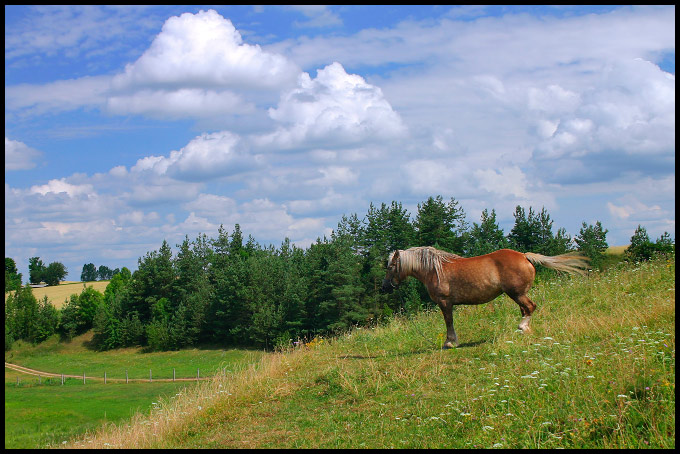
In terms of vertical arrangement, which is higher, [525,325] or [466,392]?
[525,325]

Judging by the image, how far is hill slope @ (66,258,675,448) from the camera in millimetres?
5914

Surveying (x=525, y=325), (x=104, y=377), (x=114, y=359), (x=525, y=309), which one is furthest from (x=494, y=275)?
(x=114, y=359)

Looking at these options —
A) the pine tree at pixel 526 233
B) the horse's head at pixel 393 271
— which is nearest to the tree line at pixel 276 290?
the pine tree at pixel 526 233

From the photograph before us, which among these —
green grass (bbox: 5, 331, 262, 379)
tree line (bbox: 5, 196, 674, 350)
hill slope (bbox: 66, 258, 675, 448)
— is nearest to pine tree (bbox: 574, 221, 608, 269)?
tree line (bbox: 5, 196, 674, 350)

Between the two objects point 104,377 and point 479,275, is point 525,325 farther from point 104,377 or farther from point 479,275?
point 104,377

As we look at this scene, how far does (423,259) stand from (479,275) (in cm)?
117

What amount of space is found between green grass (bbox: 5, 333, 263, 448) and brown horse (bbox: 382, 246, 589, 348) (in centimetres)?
429

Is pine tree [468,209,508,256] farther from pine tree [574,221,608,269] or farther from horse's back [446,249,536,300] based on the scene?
horse's back [446,249,536,300]

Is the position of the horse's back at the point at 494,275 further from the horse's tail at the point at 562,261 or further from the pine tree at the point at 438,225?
the pine tree at the point at 438,225

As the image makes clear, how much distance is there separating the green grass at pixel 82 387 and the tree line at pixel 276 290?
113 inches

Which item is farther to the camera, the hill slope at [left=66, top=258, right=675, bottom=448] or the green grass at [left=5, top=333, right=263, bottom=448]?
the green grass at [left=5, top=333, right=263, bottom=448]

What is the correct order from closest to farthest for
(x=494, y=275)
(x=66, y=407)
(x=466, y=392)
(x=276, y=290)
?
1. (x=466, y=392)
2. (x=494, y=275)
3. (x=66, y=407)
4. (x=276, y=290)

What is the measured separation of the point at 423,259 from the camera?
36.8 ft

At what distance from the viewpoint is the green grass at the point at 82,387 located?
2818 cm
